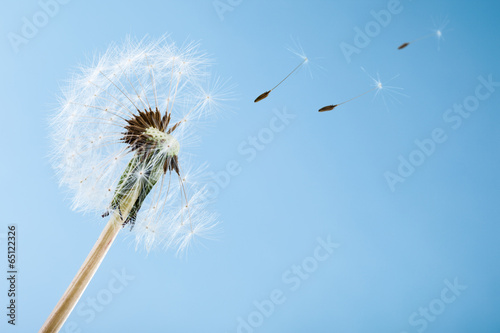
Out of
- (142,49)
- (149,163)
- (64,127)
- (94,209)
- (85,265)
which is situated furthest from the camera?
(142,49)

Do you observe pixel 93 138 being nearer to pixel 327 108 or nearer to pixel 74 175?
pixel 74 175

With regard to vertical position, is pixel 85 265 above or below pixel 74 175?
below

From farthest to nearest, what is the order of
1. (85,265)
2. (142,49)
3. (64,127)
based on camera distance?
1. (142,49)
2. (64,127)
3. (85,265)

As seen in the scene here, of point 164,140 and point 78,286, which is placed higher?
point 164,140

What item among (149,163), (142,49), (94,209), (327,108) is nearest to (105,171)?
(94,209)

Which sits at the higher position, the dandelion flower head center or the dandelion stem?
the dandelion flower head center

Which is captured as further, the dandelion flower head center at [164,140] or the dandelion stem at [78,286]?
the dandelion flower head center at [164,140]

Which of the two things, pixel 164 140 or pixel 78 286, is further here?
pixel 164 140

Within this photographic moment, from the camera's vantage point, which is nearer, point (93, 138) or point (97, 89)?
point (93, 138)

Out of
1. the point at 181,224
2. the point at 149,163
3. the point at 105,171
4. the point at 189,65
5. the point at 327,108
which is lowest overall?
the point at 327,108

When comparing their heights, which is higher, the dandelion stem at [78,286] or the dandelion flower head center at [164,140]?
the dandelion flower head center at [164,140]

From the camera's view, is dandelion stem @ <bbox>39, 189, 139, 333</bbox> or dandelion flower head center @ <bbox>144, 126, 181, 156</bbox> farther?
dandelion flower head center @ <bbox>144, 126, 181, 156</bbox>
